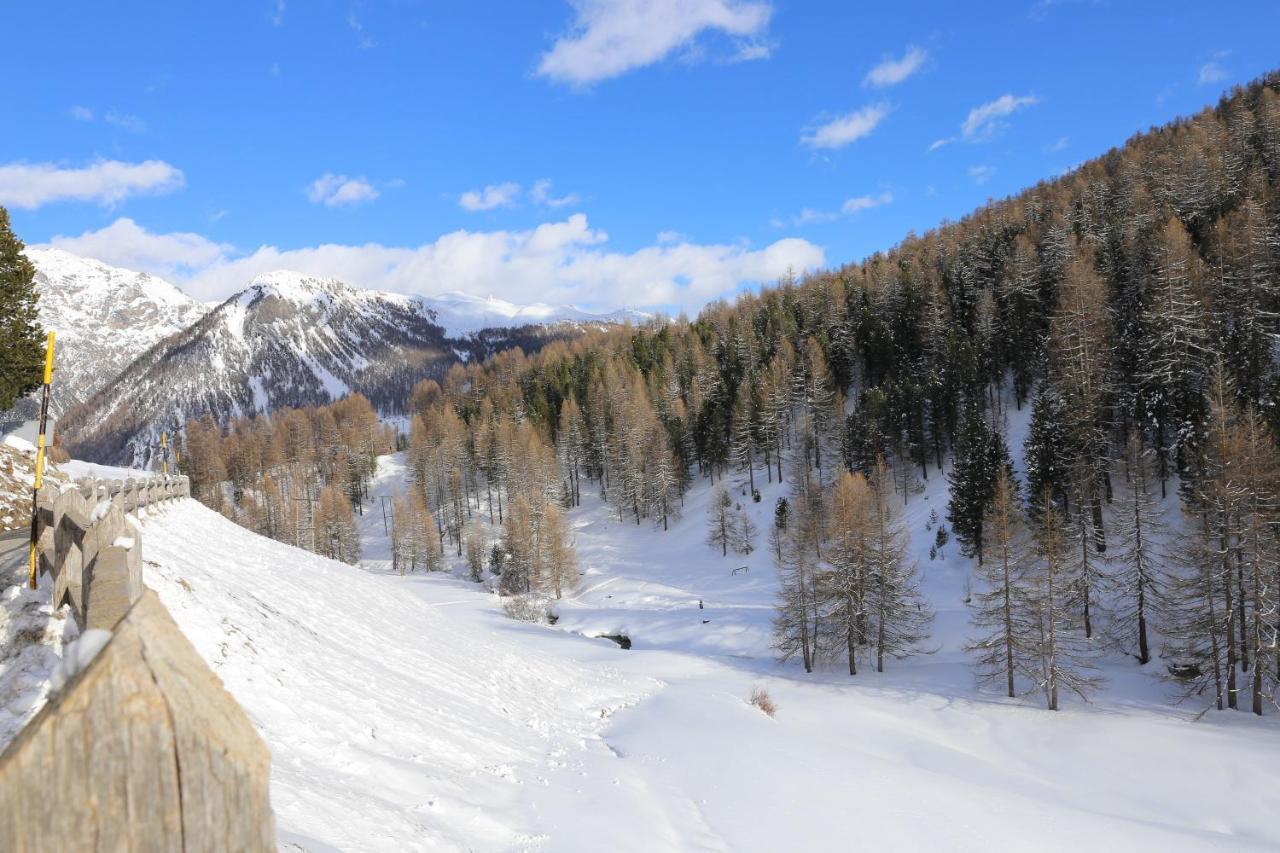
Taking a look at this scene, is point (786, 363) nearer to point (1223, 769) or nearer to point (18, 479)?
point (1223, 769)

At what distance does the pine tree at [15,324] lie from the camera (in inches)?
889

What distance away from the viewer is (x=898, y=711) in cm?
2831

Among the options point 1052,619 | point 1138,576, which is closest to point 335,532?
point 1052,619

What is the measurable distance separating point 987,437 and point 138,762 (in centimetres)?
5551

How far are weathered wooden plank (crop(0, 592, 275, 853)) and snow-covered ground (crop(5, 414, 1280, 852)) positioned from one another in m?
4.70

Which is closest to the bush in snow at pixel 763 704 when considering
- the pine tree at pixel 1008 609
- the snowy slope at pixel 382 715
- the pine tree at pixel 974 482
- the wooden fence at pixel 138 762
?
the snowy slope at pixel 382 715

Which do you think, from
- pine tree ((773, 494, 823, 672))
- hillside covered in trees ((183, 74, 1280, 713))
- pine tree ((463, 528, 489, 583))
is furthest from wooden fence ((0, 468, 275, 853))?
pine tree ((463, 528, 489, 583))

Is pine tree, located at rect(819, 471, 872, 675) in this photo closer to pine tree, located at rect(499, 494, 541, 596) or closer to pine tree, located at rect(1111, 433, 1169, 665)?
pine tree, located at rect(1111, 433, 1169, 665)

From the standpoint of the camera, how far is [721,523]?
62.8m

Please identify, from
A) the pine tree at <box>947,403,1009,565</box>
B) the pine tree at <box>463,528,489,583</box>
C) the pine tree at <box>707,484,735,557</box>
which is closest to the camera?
the pine tree at <box>947,403,1009,565</box>

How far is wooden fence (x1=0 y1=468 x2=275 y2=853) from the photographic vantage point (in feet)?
3.50

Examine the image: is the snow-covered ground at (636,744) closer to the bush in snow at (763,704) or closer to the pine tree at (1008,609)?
the bush in snow at (763,704)

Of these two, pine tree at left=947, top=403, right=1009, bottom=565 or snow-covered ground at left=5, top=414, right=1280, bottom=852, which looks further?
pine tree at left=947, top=403, right=1009, bottom=565

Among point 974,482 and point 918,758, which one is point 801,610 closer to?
→ point 918,758
